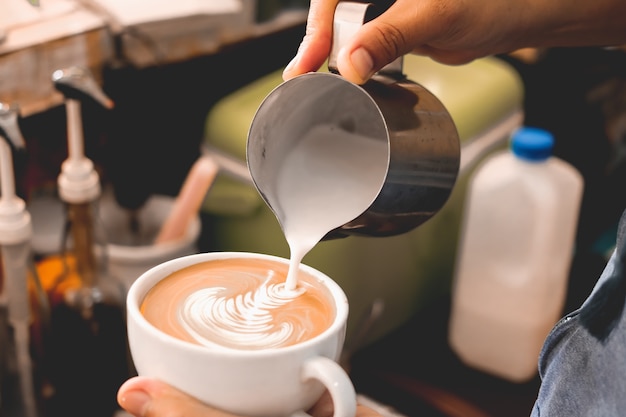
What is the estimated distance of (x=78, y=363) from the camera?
1.18 m

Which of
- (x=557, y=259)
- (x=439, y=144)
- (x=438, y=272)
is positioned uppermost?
(x=439, y=144)

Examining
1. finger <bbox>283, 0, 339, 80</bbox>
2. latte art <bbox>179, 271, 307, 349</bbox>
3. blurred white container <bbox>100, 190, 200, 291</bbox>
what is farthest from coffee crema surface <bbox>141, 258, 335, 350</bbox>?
blurred white container <bbox>100, 190, 200, 291</bbox>

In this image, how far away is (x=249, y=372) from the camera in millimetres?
629

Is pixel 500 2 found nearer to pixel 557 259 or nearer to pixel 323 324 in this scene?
pixel 323 324

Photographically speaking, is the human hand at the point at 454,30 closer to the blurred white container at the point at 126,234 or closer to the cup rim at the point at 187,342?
the cup rim at the point at 187,342

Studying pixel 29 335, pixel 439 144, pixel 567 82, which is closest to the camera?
pixel 439 144

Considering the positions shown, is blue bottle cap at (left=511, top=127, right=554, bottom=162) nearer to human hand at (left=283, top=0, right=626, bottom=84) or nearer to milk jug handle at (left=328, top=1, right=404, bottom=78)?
human hand at (left=283, top=0, right=626, bottom=84)

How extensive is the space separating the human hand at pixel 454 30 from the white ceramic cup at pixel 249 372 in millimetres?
248

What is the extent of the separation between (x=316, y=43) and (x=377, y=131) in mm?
103

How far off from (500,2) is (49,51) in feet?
2.13

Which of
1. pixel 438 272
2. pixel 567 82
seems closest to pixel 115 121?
pixel 438 272

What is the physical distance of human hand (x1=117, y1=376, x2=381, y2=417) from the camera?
65 centimetres

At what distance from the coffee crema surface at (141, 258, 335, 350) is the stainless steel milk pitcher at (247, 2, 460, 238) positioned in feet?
0.21

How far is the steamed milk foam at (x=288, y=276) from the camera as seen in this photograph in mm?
694
